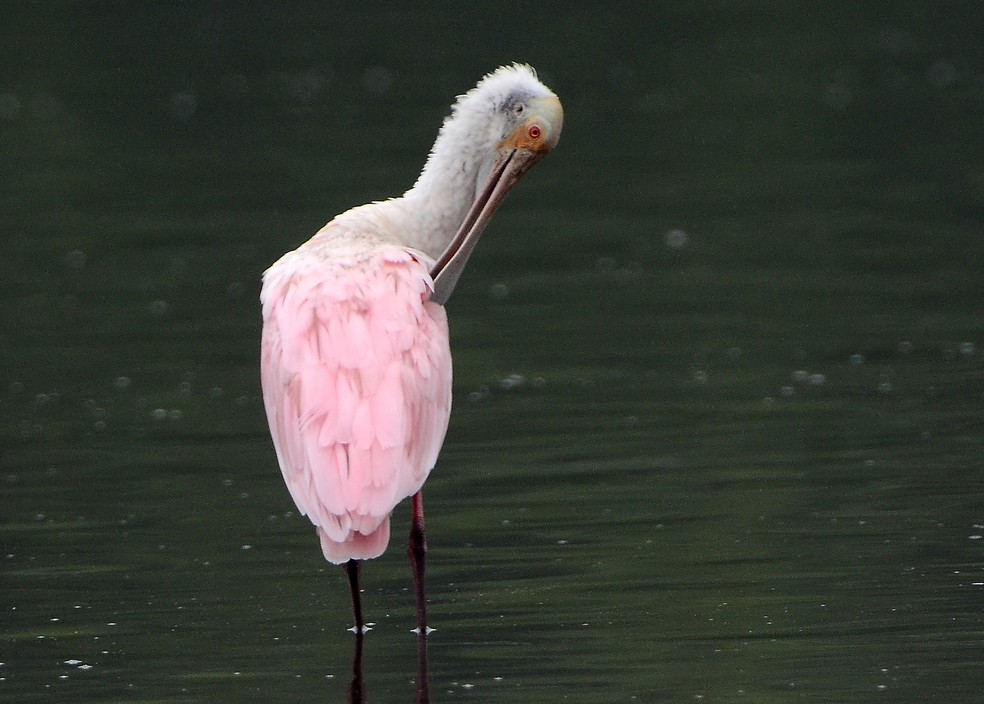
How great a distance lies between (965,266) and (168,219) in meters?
7.01

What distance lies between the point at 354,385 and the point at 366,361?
0.10 m

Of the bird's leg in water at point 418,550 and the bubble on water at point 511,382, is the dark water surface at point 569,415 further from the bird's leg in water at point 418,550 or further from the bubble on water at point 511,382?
the bird's leg in water at point 418,550

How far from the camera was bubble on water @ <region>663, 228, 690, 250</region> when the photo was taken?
1555 cm

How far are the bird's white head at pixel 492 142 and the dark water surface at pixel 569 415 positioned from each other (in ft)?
4.05

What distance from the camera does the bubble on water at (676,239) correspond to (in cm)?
1555

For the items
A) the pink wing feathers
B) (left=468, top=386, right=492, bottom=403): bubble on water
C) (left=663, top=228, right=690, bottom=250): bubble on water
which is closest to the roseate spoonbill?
the pink wing feathers

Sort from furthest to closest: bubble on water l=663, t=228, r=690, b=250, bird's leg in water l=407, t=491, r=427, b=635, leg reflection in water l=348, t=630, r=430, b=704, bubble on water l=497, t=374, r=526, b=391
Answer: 1. bubble on water l=663, t=228, r=690, b=250
2. bubble on water l=497, t=374, r=526, b=391
3. bird's leg in water l=407, t=491, r=427, b=635
4. leg reflection in water l=348, t=630, r=430, b=704

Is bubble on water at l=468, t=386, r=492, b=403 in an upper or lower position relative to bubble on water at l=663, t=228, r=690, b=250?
lower

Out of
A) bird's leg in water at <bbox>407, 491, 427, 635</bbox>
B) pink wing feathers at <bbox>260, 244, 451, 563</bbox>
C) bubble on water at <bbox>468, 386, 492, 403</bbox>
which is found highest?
bubble on water at <bbox>468, 386, 492, 403</bbox>

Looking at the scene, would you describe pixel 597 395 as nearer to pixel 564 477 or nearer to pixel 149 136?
pixel 564 477

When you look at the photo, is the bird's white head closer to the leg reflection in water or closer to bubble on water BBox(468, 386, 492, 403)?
the leg reflection in water

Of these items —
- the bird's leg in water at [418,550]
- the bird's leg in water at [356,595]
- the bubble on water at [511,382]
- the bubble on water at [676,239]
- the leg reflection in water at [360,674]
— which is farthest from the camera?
the bubble on water at [676,239]

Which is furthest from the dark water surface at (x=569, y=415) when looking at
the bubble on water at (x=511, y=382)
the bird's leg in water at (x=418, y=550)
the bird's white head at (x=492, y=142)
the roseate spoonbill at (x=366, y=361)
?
the bird's white head at (x=492, y=142)

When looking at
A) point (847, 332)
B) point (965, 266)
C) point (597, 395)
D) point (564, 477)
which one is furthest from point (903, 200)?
point (564, 477)
